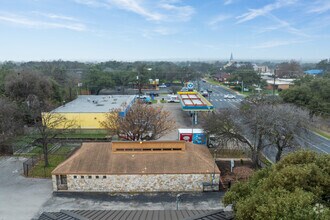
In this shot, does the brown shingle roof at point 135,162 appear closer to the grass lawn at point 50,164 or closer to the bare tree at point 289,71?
the grass lawn at point 50,164

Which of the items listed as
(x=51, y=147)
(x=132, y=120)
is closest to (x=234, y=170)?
(x=132, y=120)

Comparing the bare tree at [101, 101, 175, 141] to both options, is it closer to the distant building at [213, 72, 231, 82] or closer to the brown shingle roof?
the brown shingle roof

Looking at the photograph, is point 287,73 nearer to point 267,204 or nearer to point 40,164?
point 40,164

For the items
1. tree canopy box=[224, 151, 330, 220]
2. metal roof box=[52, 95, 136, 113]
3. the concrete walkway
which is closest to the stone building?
the concrete walkway

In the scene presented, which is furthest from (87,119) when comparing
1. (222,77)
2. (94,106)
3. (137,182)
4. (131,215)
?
(222,77)

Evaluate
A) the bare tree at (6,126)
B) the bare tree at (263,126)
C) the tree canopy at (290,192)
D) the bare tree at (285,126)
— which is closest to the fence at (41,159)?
the bare tree at (6,126)

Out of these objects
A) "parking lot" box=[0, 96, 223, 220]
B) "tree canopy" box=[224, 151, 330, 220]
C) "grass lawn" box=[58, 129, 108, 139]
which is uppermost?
"tree canopy" box=[224, 151, 330, 220]
